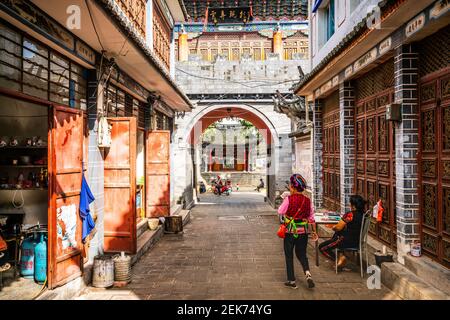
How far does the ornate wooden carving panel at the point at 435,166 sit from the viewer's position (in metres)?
4.93

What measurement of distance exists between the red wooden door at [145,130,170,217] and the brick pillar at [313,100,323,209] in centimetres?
416

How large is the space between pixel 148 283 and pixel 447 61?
5352 millimetres

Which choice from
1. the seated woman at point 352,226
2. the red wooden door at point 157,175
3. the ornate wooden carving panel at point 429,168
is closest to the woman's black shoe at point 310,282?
the seated woman at point 352,226

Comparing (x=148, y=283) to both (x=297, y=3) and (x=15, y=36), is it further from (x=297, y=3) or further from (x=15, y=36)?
(x=297, y=3)

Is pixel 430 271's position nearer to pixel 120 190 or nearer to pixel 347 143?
pixel 347 143

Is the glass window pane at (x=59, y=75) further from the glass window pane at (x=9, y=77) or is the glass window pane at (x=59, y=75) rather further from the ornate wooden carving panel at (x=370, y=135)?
the ornate wooden carving panel at (x=370, y=135)

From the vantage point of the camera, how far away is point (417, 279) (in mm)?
5090

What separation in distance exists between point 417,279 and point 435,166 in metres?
1.49

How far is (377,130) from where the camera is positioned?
716 centimetres

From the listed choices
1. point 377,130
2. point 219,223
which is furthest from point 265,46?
point 377,130

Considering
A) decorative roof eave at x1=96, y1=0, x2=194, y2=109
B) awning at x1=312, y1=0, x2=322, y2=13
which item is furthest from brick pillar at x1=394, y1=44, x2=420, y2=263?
awning at x1=312, y1=0, x2=322, y2=13

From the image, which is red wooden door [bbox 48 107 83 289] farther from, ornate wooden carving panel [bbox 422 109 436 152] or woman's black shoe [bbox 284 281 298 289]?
ornate wooden carving panel [bbox 422 109 436 152]

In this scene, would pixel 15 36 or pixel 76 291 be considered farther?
pixel 76 291

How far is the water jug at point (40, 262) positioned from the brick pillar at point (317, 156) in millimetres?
7629
